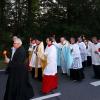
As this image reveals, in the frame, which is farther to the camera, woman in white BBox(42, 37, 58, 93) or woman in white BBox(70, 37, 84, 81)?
woman in white BBox(70, 37, 84, 81)

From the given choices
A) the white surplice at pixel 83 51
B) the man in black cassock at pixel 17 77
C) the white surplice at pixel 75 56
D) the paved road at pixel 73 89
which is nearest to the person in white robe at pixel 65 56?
the white surplice at pixel 75 56

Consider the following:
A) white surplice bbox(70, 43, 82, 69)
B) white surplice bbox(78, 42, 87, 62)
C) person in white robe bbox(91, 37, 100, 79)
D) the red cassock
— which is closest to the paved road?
the red cassock

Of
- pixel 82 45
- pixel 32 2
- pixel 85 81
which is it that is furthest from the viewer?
pixel 32 2

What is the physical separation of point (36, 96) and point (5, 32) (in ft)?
42.7

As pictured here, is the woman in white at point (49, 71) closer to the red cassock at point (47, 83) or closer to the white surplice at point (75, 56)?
the red cassock at point (47, 83)

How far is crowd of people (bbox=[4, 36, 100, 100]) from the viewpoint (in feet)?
24.5

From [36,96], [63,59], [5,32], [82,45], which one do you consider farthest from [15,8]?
[36,96]

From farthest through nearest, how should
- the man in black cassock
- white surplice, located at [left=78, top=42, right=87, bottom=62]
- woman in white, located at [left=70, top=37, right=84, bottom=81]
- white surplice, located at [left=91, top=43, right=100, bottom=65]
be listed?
white surplice, located at [left=78, top=42, right=87, bottom=62]
white surplice, located at [left=91, top=43, right=100, bottom=65]
woman in white, located at [left=70, top=37, right=84, bottom=81]
the man in black cassock

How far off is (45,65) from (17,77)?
2.28 meters

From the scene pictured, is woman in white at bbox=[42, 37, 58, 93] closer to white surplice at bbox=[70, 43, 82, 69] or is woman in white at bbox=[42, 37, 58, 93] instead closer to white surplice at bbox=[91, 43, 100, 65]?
white surplice at bbox=[70, 43, 82, 69]

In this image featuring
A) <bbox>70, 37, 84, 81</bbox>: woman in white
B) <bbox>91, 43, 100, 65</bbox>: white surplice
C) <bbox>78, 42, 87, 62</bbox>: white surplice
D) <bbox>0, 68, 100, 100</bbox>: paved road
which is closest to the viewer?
<bbox>0, 68, 100, 100</bbox>: paved road

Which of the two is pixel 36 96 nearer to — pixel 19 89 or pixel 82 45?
pixel 19 89

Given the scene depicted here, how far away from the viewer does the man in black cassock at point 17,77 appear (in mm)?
7363

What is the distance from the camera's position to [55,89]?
396 inches
